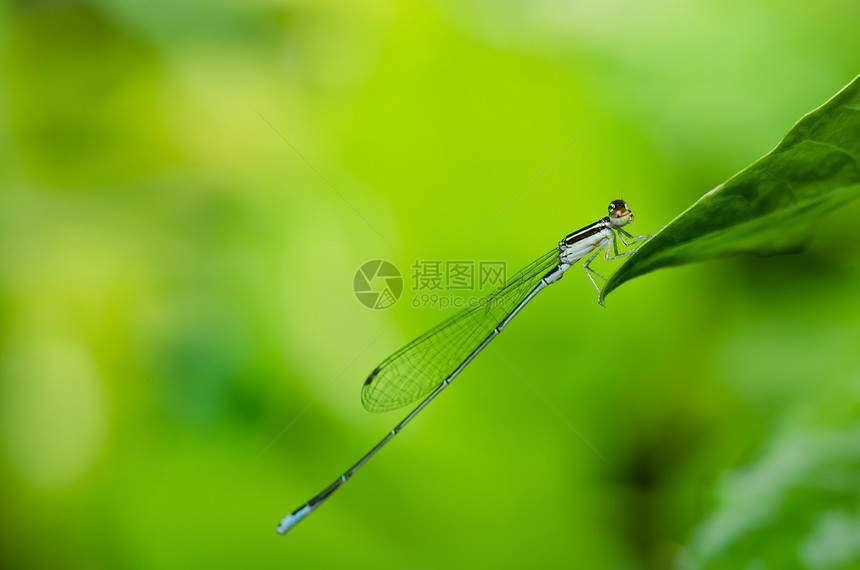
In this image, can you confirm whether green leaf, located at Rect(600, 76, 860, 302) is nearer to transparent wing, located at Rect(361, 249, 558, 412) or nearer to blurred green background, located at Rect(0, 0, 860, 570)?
blurred green background, located at Rect(0, 0, 860, 570)

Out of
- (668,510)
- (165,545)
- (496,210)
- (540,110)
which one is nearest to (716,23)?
(540,110)

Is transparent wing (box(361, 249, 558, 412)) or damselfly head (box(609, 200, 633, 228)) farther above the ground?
transparent wing (box(361, 249, 558, 412))

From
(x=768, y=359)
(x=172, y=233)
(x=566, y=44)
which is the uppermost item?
(x=172, y=233)

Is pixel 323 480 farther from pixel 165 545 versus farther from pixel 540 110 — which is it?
pixel 540 110

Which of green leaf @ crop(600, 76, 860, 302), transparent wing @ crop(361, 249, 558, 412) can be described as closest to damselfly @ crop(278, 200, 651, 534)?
transparent wing @ crop(361, 249, 558, 412)

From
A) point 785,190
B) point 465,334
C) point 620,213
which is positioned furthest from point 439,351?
point 785,190

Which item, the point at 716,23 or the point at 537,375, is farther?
the point at 716,23

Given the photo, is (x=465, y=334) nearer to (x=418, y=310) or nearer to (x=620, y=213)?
(x=418, y=310)

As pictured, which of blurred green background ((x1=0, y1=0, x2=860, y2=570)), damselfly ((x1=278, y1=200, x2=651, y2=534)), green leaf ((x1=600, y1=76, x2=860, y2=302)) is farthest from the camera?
damselfly ((x1=278, y1=200, x2=651, y2=534))
